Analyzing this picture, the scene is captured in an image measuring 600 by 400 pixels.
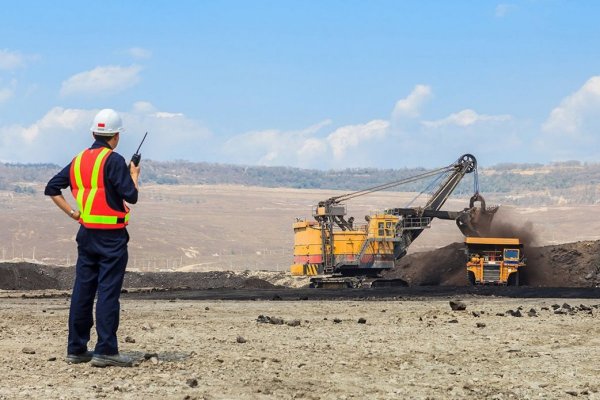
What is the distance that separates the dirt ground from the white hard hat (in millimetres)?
2351

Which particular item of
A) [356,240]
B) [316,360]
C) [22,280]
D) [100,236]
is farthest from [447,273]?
[100,236]

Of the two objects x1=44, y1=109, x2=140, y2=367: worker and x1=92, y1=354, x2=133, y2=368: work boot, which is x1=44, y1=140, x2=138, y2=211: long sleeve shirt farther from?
x1=92, y1=354, x2=133, y2=368: work boot

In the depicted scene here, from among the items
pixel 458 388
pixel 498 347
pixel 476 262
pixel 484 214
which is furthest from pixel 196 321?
pixel 484 214

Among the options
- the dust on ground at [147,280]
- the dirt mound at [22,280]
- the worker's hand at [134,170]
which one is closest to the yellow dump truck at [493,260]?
the dust on ground at [147,280]

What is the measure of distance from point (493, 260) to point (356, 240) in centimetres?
644

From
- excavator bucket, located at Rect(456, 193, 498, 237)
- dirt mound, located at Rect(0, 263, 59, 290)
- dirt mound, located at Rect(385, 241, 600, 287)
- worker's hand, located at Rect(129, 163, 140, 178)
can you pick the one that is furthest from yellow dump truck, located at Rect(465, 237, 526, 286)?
worker's hand, located at Rect(129, 163, 140, 178)

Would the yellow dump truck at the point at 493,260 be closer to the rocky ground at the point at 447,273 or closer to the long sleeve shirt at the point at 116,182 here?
the rocky ground at the point at 447,273

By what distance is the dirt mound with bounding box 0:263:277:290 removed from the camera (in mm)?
50812

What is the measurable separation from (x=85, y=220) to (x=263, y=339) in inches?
161

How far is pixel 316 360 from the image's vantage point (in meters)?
11.9

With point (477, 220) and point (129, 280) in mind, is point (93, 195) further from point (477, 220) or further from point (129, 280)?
point (129, 280)

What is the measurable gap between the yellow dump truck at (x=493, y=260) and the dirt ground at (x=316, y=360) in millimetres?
29433

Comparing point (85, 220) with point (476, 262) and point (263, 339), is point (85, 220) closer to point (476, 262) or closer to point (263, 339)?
point (263, 339)

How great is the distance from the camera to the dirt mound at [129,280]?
5081cm
